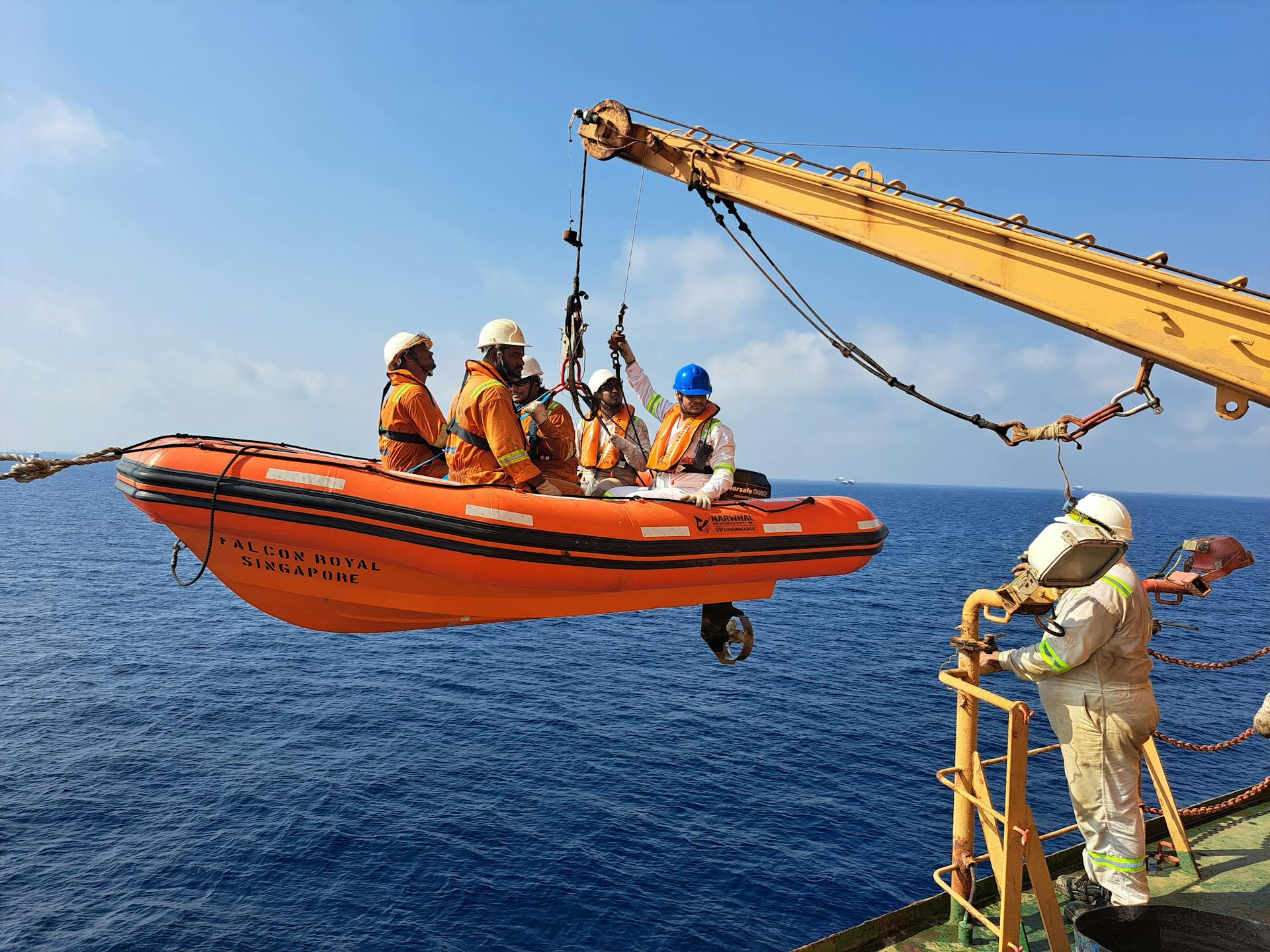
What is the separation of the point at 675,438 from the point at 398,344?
2.47 metres

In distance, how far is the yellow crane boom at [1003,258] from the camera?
14.9ft

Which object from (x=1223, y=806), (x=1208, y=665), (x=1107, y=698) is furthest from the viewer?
(x=1223, y=806)

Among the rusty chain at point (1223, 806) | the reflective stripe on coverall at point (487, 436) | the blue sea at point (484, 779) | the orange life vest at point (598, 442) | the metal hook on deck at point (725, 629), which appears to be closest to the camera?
the reflective stripe on coverall at point (487, 436)

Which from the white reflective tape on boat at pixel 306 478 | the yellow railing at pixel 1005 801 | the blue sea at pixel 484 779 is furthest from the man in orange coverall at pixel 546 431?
the blue sea at pixel 484 779

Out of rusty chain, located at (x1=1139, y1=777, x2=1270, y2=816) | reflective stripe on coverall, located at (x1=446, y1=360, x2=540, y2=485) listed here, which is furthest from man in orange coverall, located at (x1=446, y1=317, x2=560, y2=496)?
rusty chain, located at (x1=1139, y1=777, x2=1270, y2=816)

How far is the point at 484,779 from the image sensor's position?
56.7 feet

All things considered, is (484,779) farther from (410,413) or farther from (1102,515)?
(1102,515)

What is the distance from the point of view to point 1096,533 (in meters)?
4.24

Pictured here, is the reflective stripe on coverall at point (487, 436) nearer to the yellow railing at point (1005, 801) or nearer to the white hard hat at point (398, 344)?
the white hard hat at point (398, 344)

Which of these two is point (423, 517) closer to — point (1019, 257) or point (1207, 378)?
point (1019, 257)

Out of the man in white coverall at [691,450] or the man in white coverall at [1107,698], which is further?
the man in white coverall at [691,450]

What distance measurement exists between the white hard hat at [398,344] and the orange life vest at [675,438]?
224cm

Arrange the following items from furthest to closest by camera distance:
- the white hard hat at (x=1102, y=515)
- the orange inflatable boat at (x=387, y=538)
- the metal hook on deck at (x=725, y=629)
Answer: the metal hook on deck at (x=725, y=629), the orange inflatable boat at (x=387, y=538), the white hard hat at (x=1102, y=515)

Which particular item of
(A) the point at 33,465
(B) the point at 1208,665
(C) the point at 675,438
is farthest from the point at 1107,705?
(A) the point at 33,465
